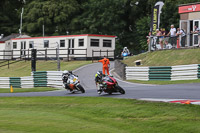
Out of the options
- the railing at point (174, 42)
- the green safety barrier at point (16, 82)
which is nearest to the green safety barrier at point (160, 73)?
the railing at point (174, 42)

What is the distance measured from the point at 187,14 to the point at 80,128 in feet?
84.8

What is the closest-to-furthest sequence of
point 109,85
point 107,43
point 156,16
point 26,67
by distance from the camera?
point 109,85
point 156,16
point 26,67
point 107,43

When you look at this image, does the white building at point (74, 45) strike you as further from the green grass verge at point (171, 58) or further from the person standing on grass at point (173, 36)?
the person standing on grass at point (173, 36)

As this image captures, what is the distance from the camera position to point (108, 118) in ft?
46.4

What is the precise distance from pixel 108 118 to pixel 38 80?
1886 centimetres

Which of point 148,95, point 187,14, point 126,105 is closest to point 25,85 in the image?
point 187,14

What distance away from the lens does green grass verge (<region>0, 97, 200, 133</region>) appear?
1195cm

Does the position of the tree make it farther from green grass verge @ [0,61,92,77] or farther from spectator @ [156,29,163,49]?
spectator @ [156,29,163,49]

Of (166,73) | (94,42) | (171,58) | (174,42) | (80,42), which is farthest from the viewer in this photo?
(94,42)

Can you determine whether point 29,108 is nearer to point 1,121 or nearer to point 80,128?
point 1,121

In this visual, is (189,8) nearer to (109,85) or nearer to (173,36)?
(173,36)

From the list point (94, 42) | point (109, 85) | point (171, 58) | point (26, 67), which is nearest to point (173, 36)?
point (171, 58)

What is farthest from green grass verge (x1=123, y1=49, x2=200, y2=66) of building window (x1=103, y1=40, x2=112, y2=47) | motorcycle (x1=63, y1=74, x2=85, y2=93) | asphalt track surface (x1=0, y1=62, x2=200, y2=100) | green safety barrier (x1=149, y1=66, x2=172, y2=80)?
building window (x1=103, y1=40, x2=112, y2=47)

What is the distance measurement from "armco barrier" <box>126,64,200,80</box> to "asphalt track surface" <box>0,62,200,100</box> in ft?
3.66
